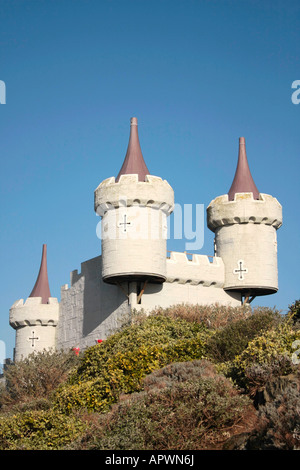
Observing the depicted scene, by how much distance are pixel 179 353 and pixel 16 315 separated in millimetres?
18443

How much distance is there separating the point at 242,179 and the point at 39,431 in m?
20.1

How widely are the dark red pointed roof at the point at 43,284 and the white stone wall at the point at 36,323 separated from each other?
20.1 inches

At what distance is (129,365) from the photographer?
57.2 feet

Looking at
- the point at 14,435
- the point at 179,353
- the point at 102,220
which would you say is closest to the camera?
the point at 14,435

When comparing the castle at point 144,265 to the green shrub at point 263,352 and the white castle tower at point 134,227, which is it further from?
the green shrub at point 263,352

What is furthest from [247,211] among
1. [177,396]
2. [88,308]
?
[177,396]

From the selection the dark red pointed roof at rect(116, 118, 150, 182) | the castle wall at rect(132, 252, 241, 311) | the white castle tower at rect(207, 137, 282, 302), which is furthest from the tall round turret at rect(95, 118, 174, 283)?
the white castle tower at rect(207, 137, 282, 302)

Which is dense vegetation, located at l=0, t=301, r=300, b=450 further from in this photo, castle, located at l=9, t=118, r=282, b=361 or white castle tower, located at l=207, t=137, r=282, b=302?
white castle tower, located at l=207, t=137, r=282, b=302

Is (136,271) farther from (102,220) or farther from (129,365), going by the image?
(129,365)

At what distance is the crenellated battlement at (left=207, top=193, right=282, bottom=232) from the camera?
102 ft

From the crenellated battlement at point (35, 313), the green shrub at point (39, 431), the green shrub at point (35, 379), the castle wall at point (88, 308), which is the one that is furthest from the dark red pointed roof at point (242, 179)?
the green shrub at point (39, 431)

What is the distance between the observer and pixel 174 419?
13.0 metres

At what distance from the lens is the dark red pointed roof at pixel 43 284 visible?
3534cm

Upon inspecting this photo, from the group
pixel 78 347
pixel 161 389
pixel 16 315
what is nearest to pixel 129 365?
pixel 161 389
